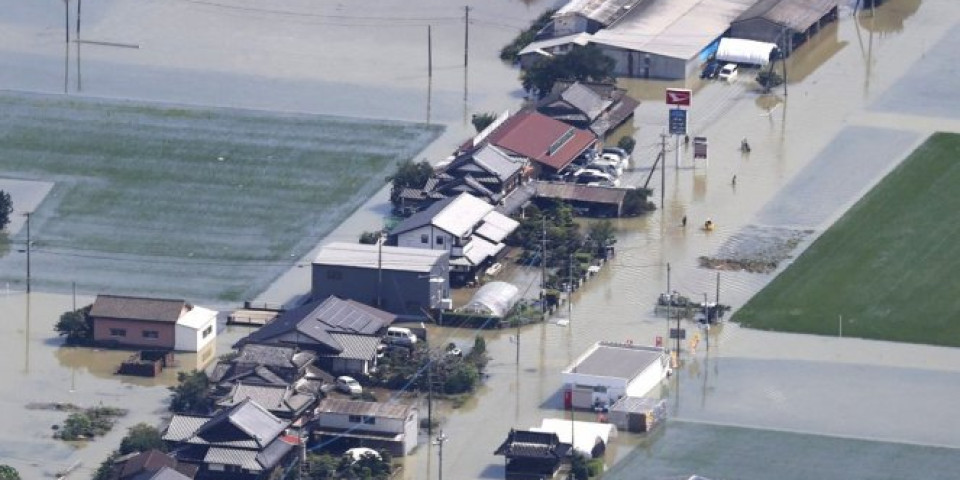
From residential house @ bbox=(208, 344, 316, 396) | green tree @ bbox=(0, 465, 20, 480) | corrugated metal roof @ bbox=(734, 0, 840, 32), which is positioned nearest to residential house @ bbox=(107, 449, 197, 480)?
green tree @ bbox=(0, 465, 20, 480)

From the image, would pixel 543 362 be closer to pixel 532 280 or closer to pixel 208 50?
pixel 532 280

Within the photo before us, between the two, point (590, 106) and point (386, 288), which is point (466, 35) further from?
point (386, 288)

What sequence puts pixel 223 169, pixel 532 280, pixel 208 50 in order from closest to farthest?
pixel 532 280 < pixel 223 169 < pixel 208 50

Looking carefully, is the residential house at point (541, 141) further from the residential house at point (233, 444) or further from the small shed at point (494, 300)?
the residential house at point (233, 444)

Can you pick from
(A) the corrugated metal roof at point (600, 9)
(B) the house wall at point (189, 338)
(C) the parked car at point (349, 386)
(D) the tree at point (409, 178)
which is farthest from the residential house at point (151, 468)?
(A) the corrugated metal roof at point (600, 9)

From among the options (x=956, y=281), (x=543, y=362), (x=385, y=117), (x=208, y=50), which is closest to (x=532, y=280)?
(x=543, y=362)
